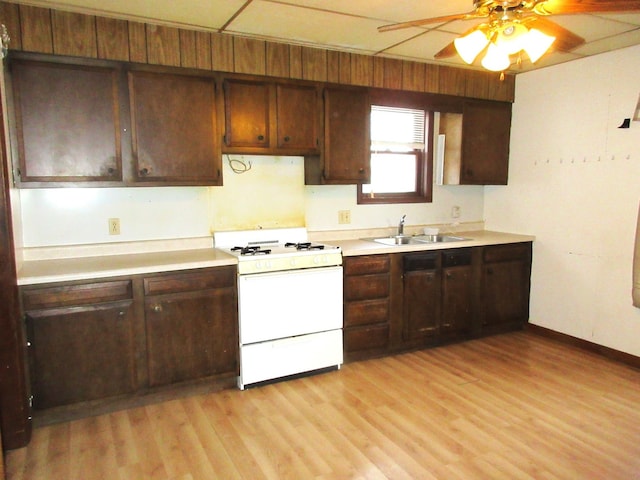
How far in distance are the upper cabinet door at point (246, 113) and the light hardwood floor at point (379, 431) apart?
1751 millimetres

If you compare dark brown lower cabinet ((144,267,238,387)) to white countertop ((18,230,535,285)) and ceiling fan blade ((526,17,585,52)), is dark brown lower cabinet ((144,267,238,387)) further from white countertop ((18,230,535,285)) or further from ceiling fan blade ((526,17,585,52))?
ceiling fan blade ((526,17,585,52))

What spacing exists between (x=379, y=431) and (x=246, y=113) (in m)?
2.26

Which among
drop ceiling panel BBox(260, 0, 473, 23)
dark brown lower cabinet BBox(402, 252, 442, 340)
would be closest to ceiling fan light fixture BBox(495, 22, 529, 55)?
drop ceiling panel BBox(260, 0, 473, 23)

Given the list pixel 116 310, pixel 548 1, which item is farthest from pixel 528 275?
pixel 116 310

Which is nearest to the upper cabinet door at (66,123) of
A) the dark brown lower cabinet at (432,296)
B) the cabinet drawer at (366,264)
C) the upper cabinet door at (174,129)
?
the upper cabinet door at (174,129)

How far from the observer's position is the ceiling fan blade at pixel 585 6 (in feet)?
5.88

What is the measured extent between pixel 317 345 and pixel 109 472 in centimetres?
151

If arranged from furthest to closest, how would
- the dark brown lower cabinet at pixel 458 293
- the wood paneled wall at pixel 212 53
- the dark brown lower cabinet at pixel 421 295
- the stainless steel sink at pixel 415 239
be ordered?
the stainless steel sink at pixel 415 239
the dark brown lower cabinet at pixel 458 293
the dark brown lower cabinet at pixel 421 295
the wood paneled wall at pixel 212 53

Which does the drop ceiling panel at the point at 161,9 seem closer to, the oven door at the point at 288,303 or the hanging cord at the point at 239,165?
the hanging cord at the point at 239,165

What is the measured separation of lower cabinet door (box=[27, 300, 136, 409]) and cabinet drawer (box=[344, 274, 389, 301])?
1524 millimetres

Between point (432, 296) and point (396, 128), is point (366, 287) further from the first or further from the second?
point (396, 128)

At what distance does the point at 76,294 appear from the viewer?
8.38ft

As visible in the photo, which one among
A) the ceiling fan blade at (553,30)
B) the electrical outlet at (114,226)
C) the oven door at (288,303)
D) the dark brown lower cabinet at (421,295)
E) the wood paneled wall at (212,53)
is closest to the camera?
the ceiling fan blade at (553,30)

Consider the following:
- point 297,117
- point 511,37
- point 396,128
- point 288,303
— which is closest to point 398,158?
point 396,128
